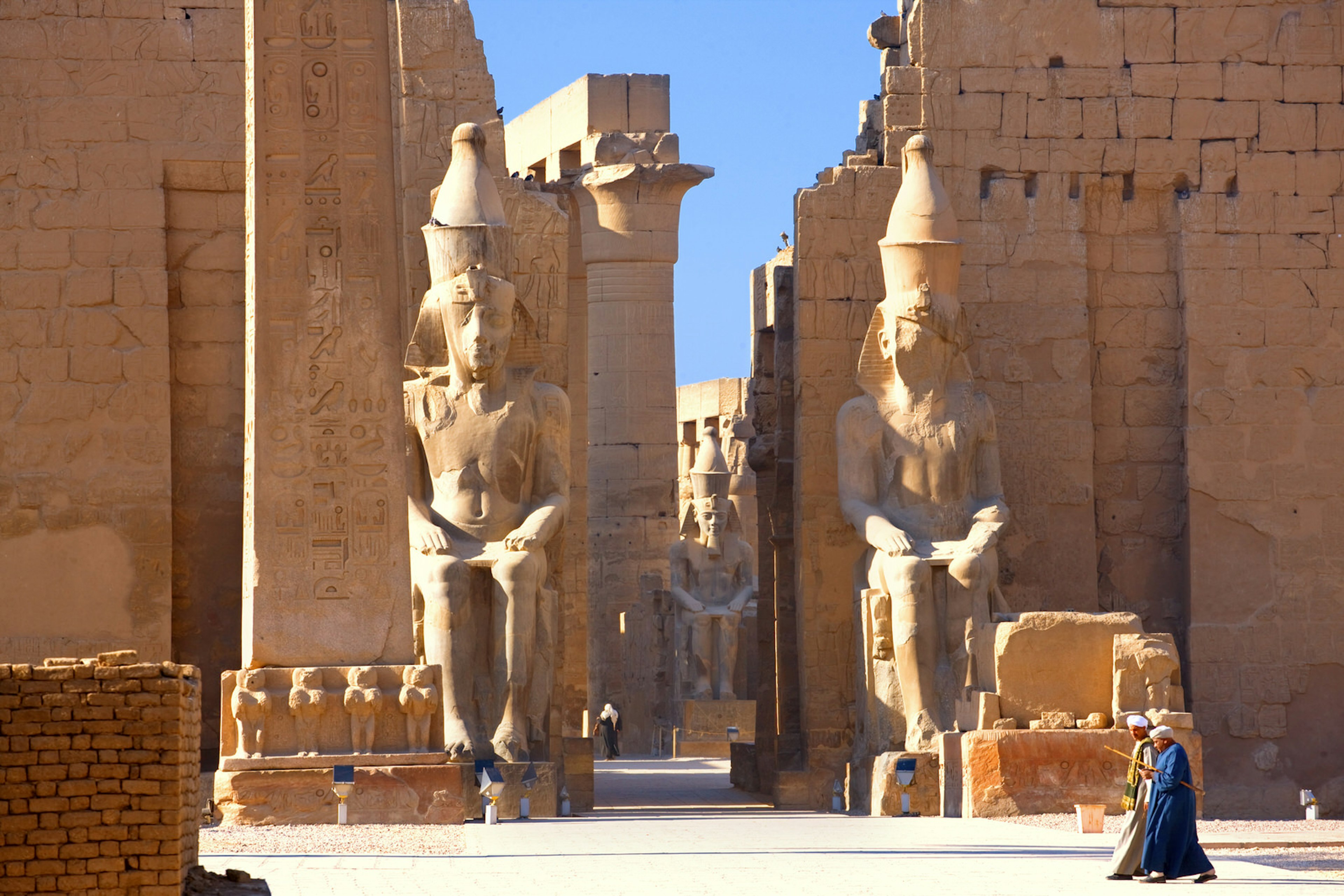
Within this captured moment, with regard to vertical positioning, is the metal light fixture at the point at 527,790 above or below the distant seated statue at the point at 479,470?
below

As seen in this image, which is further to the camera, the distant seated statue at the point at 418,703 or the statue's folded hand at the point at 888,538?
the statue's folded hand at the point at 888,538

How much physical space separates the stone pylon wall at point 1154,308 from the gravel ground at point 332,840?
12.8ft

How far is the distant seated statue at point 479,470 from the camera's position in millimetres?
9961

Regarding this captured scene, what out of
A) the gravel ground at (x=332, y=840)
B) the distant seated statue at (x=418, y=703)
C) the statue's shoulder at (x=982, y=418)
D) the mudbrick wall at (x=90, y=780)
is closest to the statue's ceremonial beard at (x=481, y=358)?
the distant seated statue at (x=418, y=703)

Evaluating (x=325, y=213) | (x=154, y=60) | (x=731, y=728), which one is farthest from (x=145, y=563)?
(x=731, y=728)

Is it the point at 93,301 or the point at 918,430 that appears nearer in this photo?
the point at 918,430

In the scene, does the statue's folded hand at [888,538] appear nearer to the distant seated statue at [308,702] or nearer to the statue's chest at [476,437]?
the statue's chest at [476,437]

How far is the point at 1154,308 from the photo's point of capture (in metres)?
12.1

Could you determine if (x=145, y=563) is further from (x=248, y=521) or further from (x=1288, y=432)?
(x=1288, y=432)

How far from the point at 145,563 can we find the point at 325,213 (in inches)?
139

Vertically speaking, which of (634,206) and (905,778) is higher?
(634,206)

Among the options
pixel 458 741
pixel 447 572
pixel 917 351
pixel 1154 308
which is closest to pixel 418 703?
pixel 458 741

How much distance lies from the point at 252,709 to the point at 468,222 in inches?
111

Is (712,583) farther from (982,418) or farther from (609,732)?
(982,418)
